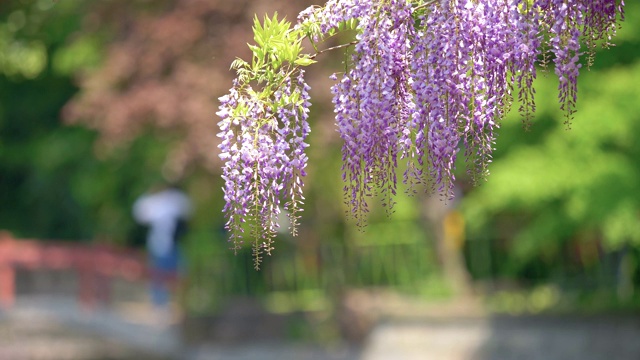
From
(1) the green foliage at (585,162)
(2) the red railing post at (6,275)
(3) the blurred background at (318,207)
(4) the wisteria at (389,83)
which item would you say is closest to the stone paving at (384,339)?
(3) the blurred background at (318,207)

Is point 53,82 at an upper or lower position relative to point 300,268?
upper

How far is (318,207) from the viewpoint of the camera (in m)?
20.2

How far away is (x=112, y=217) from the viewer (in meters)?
24.9

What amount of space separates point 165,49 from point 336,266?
4344mm

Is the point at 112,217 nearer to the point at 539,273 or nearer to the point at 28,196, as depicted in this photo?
the point at 28,196

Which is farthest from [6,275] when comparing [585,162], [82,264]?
[585,162]

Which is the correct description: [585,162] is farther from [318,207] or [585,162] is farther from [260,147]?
[260,147]

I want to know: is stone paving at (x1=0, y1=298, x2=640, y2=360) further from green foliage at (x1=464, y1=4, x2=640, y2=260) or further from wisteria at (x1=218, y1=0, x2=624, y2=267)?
wisteria at (x1=218, y1=0, x2=624, y2=267)

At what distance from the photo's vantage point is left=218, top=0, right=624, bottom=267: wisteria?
22.1 feet

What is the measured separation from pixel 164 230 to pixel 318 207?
2.34 m

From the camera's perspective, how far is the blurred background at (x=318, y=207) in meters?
15.4

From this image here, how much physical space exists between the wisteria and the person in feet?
43.2

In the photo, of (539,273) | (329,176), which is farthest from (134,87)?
(539,273)

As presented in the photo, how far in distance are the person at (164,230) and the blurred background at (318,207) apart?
11.2 inches
